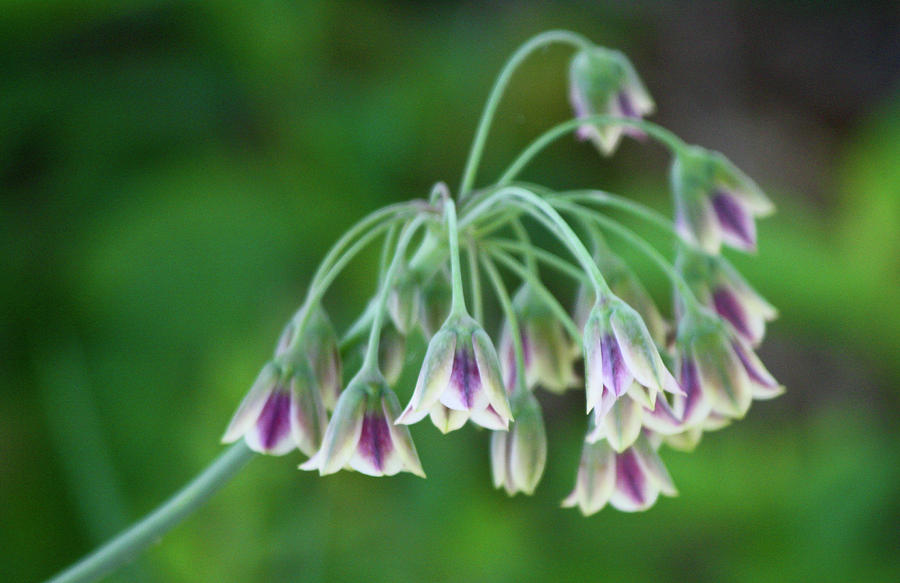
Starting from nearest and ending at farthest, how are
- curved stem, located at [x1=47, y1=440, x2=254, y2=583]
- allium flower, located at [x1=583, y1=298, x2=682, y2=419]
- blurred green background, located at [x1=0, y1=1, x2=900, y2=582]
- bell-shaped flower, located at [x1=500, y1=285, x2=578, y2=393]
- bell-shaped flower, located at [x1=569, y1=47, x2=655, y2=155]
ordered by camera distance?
allium flower, located at [x1=583, y1=298, x2=682, y2=419], curved stem, located at [x1=47, y1=440, x2=254, y2=583], bell-shaped flower, located at [x1=500, y1=285, x2=578, y2=393], bell-shaped flower, located at [x1=569, y1=47, x2=655, y2=155], blurred green background, located at [x1=0, y1=1, x2=900, y2=582]

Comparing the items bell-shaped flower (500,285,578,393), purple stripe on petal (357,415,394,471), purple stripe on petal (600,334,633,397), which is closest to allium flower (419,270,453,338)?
bell-shaped flower (500,285,578,393)

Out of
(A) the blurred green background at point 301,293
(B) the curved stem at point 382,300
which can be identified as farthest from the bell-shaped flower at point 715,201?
(A) the blurred green background at point 301,293

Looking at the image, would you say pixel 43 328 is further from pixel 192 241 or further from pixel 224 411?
pixel 224 411

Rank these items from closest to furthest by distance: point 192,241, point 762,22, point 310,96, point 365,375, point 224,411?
point 365,375
point 224,411
point 192,241
point 310,96
point 762,22

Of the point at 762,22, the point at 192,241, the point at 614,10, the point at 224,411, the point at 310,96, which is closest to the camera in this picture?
the point at 224,411

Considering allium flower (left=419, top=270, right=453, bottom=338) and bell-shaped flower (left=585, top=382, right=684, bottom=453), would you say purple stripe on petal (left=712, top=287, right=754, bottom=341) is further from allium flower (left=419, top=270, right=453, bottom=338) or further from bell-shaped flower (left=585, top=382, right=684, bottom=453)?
allium flower (left=419, top=270, right=453, bottom=338)

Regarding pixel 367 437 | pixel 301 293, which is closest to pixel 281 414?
pixel 367 437

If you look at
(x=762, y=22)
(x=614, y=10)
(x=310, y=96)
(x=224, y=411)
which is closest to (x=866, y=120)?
(x=762, y=22)
